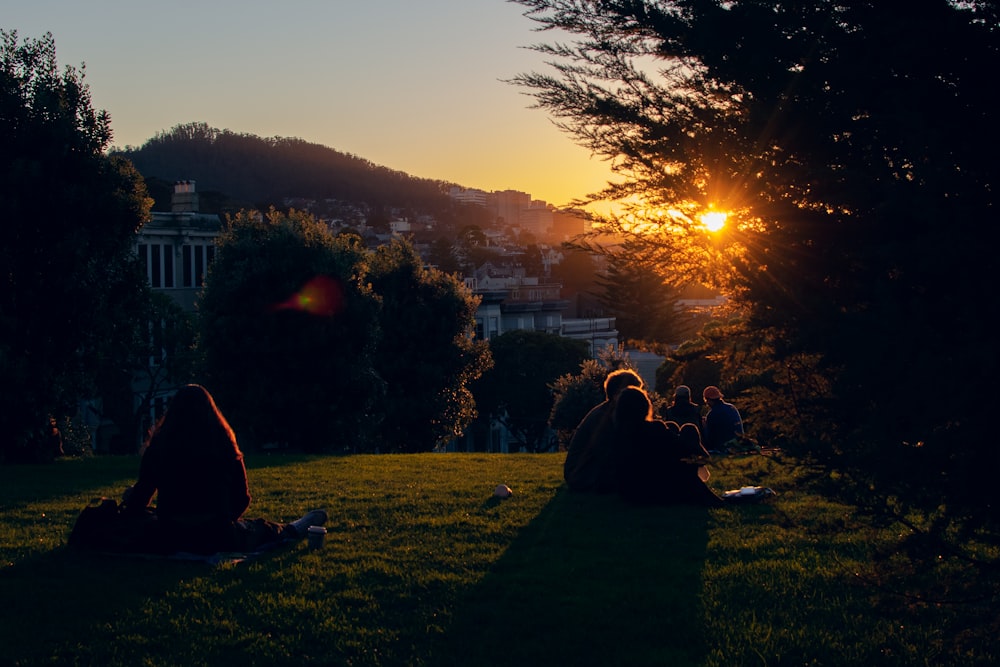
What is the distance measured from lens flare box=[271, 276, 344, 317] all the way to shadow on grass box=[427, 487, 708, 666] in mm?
16680

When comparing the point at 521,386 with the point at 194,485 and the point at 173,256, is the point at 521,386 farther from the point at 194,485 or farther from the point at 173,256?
the point at 194,485

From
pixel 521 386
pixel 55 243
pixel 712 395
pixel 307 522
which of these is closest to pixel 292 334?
pixel 55 243

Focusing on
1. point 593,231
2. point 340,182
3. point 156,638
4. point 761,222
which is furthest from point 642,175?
point 340,182

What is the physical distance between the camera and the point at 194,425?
8.41m

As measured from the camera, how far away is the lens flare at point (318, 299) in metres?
25.5

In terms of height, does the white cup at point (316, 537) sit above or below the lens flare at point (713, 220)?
below

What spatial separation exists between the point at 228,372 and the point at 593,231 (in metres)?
21.1

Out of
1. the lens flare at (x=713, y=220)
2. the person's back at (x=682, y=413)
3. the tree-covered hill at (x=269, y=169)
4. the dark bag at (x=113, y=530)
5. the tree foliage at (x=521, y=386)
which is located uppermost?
the tree-covered hill at (x=269, y=169)

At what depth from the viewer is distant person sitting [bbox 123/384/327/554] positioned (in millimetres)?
8148

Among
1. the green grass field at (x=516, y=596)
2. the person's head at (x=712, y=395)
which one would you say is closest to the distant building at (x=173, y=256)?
the person's head at (x=712, y=395)

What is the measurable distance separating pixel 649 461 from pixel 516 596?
12.7 feet

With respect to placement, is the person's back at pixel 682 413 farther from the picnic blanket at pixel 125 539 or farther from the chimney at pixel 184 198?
the chimney at pixel 184 198

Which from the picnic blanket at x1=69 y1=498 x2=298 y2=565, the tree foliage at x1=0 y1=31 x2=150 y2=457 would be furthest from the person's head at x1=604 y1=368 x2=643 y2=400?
the tree foliage at x1=0 y1=31 x2=150 y2=457

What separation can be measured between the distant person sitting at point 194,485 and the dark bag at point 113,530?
5cm
